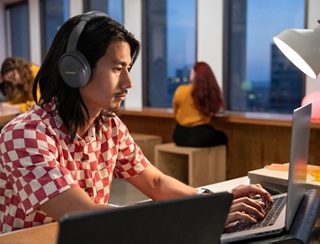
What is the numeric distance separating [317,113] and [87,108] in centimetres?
255

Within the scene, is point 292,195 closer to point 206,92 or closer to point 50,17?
point 206,92

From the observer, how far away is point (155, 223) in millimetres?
622

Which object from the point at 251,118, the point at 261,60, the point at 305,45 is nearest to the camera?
the point at 305,45

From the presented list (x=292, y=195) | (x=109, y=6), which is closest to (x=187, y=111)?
(x=109, y=6)

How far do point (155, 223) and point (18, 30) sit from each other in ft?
24.1

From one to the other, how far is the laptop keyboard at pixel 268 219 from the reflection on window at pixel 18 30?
6510mm

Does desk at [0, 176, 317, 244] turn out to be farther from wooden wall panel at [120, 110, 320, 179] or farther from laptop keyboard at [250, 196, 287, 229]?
wooden wall panel at [120, 110, 320, 179]

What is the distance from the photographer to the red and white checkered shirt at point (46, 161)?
1058 millimetres

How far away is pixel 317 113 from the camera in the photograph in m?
3.39

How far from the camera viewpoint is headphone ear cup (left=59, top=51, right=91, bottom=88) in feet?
3.71

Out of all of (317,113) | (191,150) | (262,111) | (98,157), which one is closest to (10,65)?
(191,150)

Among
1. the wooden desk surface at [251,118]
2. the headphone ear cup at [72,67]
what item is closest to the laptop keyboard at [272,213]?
the headphone ear cup at [72,67]

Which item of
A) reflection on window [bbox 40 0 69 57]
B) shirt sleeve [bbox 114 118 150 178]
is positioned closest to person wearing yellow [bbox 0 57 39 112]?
reflection on window [bbox 40 0 69 57]

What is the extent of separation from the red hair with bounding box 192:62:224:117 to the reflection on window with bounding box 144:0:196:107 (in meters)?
0.82
